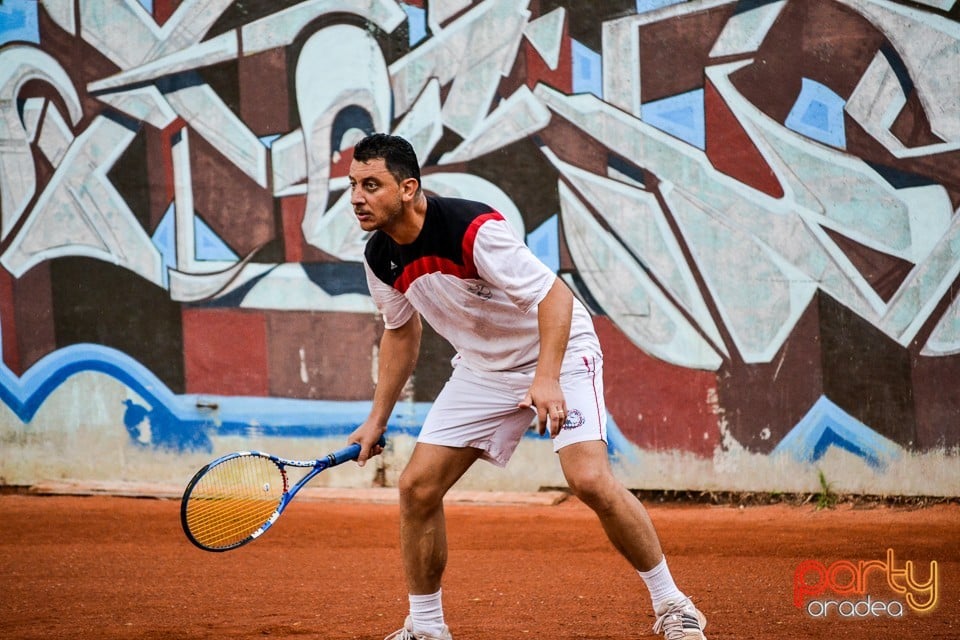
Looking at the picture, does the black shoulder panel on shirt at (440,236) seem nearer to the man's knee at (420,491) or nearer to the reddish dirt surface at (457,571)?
the man's knee at (420,491)

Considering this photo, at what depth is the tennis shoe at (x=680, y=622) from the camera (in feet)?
14.0

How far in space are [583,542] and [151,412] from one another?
12.6 feet

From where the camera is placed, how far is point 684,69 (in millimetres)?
7809

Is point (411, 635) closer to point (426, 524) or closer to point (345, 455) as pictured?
point (426, 524)

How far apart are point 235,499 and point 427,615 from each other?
35.6 inches

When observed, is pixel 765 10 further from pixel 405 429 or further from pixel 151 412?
pixel 151 412

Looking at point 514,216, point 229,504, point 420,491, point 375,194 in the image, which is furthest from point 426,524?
point 514,216

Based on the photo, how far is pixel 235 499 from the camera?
450 centimetres

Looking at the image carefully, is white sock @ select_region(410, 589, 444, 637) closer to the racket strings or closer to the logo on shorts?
the racket strings

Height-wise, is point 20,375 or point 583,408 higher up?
point 583,408

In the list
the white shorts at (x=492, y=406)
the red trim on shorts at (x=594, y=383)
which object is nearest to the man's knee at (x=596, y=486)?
the red trim on shorts at (x=594, y=383)

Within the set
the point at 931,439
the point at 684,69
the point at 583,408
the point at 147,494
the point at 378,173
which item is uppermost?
the point at 684,69

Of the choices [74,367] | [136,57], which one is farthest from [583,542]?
[136,57]

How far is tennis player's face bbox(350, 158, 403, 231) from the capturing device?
436 cm
